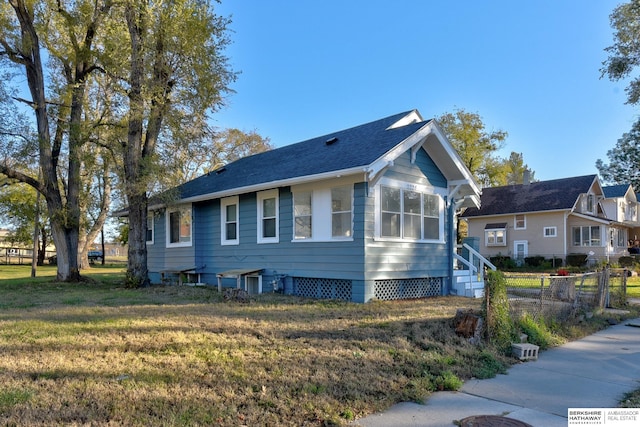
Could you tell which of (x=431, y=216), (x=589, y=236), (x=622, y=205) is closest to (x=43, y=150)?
(x=431, y=216)

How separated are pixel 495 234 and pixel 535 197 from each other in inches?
153

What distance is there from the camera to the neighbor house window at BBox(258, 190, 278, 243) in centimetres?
1240

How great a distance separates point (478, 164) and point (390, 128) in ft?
91.7

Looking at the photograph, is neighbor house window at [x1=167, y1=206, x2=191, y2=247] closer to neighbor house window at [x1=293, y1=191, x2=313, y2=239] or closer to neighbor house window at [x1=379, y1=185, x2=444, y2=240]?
neighbor house window at [x1=293, y1=191, x2=313, y2=239]

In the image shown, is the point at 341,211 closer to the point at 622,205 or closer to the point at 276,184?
the point at 276,184

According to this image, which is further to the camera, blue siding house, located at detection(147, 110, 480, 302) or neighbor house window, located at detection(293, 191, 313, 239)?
neighbor house window, located at detection(293, 191, 313, 239)

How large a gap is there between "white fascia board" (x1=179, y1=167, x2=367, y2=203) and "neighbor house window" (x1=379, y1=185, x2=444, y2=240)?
1.30 meters

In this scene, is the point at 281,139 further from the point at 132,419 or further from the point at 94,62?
the point at 132,419

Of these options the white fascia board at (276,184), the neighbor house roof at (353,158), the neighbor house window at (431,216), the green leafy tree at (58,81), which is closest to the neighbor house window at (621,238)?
the neighbor house roof at (353,158)

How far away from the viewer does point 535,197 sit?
31891 millimetres

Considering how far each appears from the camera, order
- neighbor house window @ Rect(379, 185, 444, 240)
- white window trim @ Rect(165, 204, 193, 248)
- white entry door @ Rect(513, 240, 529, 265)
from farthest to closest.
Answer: white entry door @ Rect(513, 240, 529, 265)
white window trim @ Rect(165, 204, 193, 248)
neighbor house window @ Rect(379, 185, 444, 240)

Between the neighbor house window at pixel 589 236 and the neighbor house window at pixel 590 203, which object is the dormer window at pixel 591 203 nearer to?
the neighbor house window at pixel 590 203

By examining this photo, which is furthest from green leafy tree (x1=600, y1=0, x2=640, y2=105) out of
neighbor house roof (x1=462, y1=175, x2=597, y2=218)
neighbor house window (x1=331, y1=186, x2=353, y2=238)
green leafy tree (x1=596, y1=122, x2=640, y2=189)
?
green leafy tree (x1=596, y1=122, x2=640, y2=189)

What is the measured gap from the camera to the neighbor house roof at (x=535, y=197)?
30.0 meters
